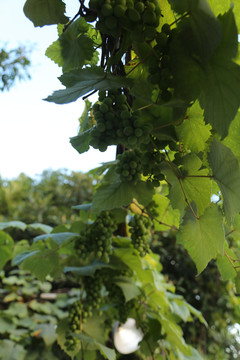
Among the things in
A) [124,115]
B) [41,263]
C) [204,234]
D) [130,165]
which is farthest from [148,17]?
[41,263]

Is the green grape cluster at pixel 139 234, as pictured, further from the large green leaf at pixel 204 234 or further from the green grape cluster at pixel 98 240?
the large green leaf at pixel 204 234

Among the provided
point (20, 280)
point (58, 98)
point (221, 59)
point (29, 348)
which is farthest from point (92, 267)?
point (20, 280)

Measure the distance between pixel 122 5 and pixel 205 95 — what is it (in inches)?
5.4

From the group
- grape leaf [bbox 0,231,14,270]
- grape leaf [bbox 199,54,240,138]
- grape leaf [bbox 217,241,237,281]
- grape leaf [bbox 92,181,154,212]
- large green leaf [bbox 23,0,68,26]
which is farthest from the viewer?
grape leaf [bbox 0,231,14,270]

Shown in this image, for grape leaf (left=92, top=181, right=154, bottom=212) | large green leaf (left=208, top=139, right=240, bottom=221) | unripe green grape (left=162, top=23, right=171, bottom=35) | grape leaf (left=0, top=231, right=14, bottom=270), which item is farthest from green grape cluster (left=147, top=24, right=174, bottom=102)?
grape leaf (left=0, top=231, right=14, bottom=270)

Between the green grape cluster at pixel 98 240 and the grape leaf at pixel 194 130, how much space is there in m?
0.45

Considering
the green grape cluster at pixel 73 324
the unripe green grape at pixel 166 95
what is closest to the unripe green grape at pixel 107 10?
the unripe green grape at pixel 166 95

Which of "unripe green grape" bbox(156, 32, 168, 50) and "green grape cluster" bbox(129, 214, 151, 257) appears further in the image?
"green grape cluster" bbox(129, 214, 151, 257)

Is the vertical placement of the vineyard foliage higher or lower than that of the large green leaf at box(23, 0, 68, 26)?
lower

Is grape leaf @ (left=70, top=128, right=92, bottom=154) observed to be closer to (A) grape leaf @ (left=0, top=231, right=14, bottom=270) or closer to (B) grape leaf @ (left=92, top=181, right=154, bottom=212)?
(B) grape leaf @ (left=92, top=181, right=154, bottom=212)

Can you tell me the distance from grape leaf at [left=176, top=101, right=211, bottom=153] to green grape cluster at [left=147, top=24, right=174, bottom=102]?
94 mm

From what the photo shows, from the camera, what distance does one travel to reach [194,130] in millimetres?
471

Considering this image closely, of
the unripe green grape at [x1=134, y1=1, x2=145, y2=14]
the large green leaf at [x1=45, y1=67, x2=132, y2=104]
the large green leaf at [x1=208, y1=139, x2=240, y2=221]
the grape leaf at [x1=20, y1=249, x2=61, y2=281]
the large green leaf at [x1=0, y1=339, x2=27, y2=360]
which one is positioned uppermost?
the unripe green grape at [x1=134, y1=1, x2=145, y2=14]

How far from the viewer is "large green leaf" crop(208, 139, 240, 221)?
1.44 feet
